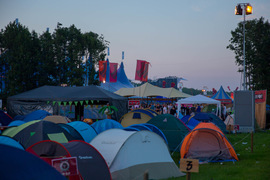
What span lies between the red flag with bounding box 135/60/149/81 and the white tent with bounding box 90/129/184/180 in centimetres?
2699

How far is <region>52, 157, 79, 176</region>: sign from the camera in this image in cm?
596

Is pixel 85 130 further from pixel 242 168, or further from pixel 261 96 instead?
pixel 261 96

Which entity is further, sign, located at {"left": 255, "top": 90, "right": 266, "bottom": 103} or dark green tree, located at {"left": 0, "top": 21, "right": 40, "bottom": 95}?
dark green tree, located at {"left": 0, "top": 21, "right": 40, "bottom": 95}

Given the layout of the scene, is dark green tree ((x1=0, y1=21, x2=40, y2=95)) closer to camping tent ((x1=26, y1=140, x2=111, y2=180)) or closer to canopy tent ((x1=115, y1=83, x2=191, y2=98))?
canopy tent ((x1=115, y1=83, x2=191, y2=98))

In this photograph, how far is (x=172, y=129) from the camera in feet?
52.3

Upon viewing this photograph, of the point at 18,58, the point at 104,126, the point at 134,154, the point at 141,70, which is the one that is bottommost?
the point at 134,154

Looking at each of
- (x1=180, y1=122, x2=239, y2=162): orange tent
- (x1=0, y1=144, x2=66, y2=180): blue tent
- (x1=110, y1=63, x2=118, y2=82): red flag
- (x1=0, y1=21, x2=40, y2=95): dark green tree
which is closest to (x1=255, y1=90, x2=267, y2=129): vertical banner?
(x1=180, y1=122, x2=239, y2=162): orange tent

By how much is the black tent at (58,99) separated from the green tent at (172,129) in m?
9.40

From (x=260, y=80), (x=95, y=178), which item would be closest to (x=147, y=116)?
(x=95, y=178)

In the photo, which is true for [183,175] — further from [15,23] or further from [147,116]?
[15,23]

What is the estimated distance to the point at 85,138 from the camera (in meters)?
13.1

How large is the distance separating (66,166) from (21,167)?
1.32 metres

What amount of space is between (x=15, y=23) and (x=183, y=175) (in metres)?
34.5

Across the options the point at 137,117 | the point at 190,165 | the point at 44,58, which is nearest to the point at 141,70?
the point at 44,58
